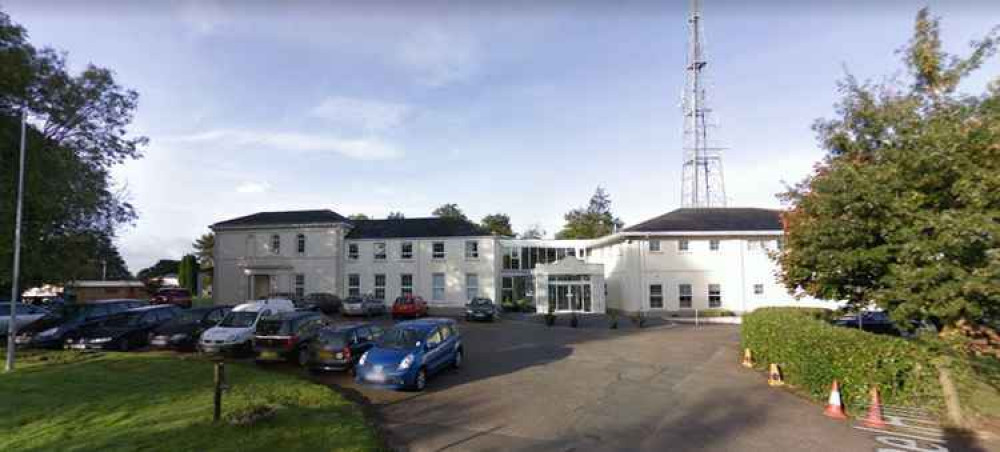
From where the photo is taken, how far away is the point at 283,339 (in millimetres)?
13688

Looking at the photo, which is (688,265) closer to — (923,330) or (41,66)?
(923,330)

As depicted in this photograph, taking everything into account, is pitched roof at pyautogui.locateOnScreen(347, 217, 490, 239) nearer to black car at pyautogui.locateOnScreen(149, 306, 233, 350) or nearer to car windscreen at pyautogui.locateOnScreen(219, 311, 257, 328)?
black car at pyautogui.locateOnScreen(149, 306, 233, 350)

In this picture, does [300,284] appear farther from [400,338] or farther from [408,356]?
[408,356]

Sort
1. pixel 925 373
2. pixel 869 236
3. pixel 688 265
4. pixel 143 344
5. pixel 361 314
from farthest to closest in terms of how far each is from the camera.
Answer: pixel 688 265 < pixel 361 314 < pixel 143 344 < pixel 869 236 < pixel 925 373

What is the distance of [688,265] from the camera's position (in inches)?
1304

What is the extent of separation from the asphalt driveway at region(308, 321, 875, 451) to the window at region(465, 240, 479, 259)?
20.1m

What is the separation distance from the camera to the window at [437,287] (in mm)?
36809

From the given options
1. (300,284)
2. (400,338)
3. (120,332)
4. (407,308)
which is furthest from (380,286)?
(400,338)

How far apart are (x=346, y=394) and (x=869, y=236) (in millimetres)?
11970

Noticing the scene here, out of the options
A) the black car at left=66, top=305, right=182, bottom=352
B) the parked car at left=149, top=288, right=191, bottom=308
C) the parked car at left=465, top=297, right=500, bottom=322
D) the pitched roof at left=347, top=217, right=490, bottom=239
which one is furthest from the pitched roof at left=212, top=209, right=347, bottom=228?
the black car at left=66, top=305, right=182, bottom=352

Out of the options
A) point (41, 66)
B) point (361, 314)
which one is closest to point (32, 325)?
point (41, 66)

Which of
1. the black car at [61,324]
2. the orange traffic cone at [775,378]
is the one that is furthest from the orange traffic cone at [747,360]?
the black car at [61,324]

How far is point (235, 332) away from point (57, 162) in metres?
9.77

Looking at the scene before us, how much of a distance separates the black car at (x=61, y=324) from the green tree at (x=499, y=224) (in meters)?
58.2
